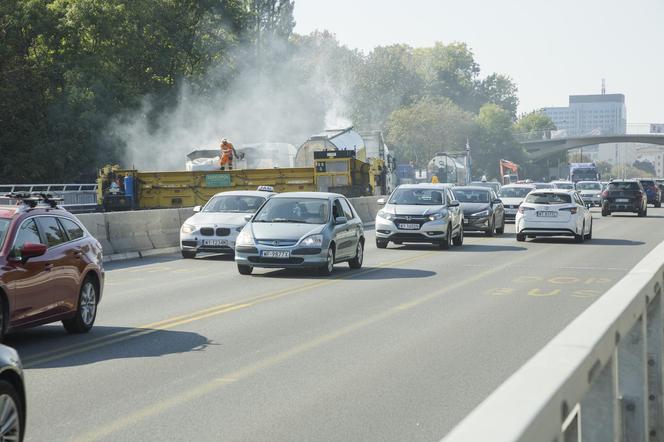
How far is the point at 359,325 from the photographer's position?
1301 centimetres

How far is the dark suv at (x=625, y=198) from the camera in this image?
51.8m

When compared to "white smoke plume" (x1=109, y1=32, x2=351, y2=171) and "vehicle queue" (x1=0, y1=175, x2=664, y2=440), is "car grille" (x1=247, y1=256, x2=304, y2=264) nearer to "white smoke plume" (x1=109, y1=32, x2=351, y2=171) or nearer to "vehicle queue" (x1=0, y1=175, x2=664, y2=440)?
"vehicle queue" (x1=0, y1=175, x2=664, y2=440)

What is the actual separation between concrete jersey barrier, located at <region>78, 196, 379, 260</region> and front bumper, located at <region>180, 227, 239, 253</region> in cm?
Result: 180

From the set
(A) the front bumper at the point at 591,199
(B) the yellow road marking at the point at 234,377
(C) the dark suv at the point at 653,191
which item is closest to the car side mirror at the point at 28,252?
(B) the yellow road marking at the point at 234,377

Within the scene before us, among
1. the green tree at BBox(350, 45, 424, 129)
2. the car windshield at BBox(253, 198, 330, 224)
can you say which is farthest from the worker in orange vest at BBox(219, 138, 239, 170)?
the green tree at BBox(350, 45, 424, 129)

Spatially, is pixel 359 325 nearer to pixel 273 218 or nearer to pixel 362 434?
pixel 362 434

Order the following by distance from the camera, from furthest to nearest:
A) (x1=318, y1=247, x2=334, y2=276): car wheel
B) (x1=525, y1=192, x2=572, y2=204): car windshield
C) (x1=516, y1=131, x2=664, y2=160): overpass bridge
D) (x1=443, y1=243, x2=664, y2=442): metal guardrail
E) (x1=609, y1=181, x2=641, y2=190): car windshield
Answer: (x1=516, y1=131, x2=664, y2=160): overpass bridge → (x1=609, y1=181, x2=641, y2=190): car windshield → (x1=525, y1=192, x2=572, y2=204): car windshield → (x1=318, y1=247, x2=334, y2=276): car wheel → (x1=443, y1=243, x2=664, y2=442): metal guardrail

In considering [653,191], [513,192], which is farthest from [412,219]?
[653,191]

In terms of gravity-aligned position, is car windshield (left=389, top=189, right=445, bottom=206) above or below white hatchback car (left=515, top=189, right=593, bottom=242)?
above

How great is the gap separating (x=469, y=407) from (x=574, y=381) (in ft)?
16.7

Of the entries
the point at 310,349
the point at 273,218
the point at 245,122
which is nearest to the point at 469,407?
the point at 310,349

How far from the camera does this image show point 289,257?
19.8m

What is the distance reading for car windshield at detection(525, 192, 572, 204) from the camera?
31.3 metres

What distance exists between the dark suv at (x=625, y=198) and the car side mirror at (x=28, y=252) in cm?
4352
